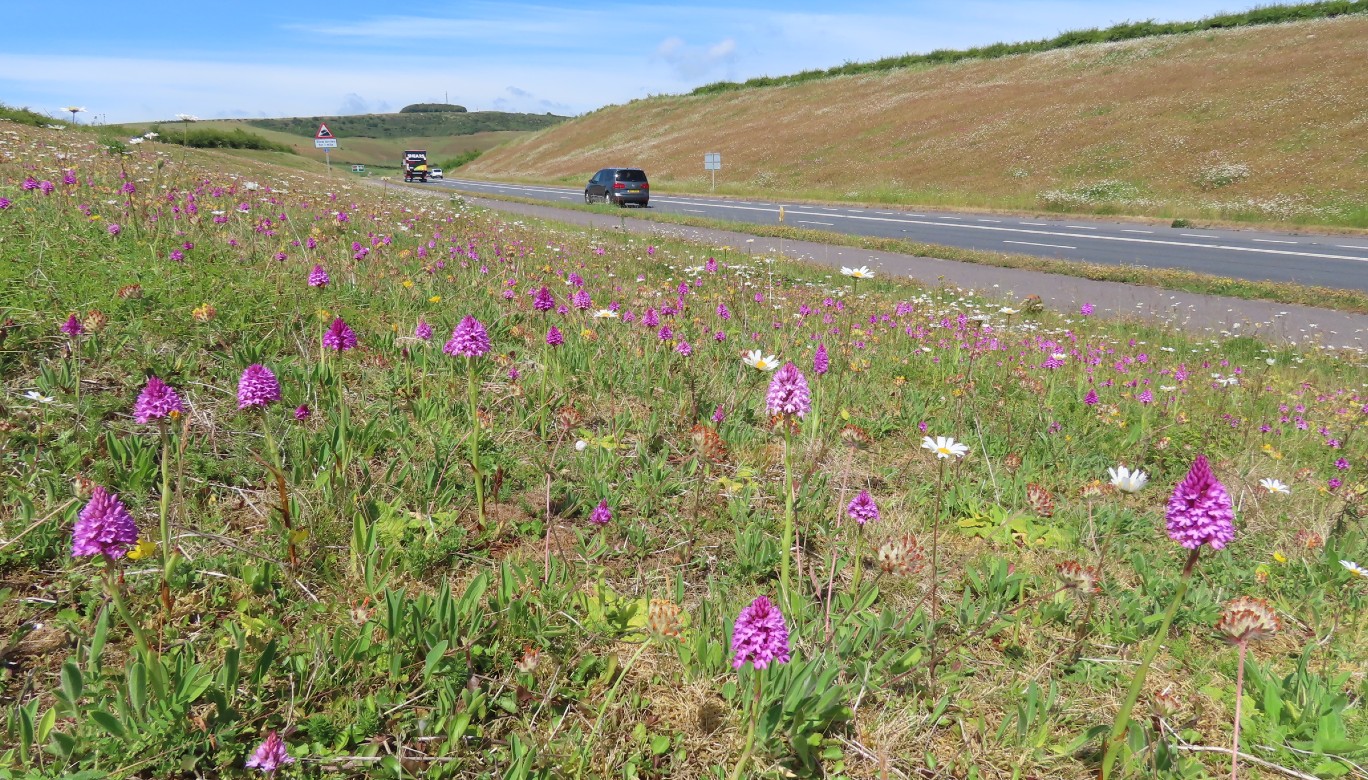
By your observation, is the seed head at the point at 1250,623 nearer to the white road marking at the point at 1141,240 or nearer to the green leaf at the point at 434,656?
the green leaf at the point at 434,656

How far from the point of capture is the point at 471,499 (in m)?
2.79

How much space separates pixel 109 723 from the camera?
58.9 inches

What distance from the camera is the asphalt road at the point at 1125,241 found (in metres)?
13.5

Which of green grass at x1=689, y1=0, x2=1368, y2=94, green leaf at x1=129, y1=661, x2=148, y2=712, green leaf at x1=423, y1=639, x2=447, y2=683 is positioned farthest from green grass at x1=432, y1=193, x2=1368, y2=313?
green grass at x1=689, y1=0, x2=1368, y2=94

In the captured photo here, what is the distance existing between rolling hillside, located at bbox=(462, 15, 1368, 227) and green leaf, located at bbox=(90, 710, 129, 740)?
2777 cm

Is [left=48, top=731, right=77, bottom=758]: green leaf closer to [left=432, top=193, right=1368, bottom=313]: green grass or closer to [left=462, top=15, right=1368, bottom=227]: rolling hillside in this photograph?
[left=432, top=193, right=1368, bottom=313]: green grass

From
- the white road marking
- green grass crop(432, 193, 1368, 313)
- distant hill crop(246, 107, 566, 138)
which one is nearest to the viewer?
green grass crop(432, 193, 1368, 313)

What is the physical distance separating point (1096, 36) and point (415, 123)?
554 feet

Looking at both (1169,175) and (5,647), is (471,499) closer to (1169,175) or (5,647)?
(5,647)

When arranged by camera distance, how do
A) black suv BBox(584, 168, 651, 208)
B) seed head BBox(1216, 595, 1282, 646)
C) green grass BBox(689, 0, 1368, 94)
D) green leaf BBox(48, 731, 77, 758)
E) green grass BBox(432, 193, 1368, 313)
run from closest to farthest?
green leaf BBox(48, 731, 77, 758)
seed head BBox(1216, 595, 1282, 646)
green grass BBox(432, 193, 1368, 313)
black suv BBox(584, 168, 651, 208)
green grass BBox(689, 0, 1368, 94)

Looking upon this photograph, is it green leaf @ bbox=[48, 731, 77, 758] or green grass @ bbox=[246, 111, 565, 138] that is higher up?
green grass @ bbox=[246, 111, 565, 138]

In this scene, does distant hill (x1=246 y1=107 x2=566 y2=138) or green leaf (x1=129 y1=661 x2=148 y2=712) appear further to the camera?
distant hill (x1=246 y1=107 x2=566 y2=138)

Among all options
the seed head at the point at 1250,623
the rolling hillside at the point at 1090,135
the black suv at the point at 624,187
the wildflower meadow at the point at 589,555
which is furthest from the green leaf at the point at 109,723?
the rolling hillside at the point at 1090,135

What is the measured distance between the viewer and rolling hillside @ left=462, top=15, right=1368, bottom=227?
984 inches
